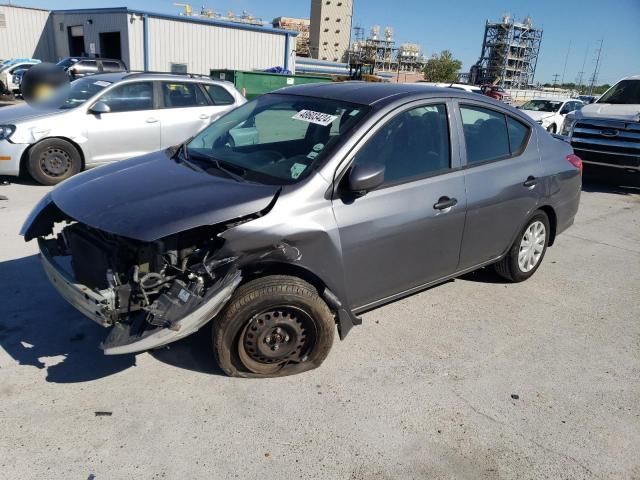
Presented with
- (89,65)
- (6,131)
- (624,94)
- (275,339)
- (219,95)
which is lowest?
(275,339)

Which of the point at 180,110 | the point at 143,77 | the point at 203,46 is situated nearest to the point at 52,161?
the point at 143,77

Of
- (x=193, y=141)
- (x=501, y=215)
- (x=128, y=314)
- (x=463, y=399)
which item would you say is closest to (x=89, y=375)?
(x=128, y=314)

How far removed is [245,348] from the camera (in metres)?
3.06

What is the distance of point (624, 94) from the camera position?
394 inches

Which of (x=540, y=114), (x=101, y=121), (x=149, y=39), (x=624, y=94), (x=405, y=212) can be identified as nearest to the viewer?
(x=405, y=212)

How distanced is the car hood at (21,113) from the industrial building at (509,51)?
108 m

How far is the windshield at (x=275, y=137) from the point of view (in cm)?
325

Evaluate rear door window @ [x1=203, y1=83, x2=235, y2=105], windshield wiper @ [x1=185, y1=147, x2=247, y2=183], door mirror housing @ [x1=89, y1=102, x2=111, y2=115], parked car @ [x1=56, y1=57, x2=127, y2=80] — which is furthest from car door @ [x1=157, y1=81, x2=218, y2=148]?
parked car @ [x1=56, y1=57, x2=127, y2=80]

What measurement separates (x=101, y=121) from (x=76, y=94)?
28.7 inches

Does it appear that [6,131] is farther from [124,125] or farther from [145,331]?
[145,331]

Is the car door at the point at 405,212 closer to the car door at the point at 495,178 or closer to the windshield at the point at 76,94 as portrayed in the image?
the car door at the point at 495,178

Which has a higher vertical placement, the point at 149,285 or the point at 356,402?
the point at 149,285

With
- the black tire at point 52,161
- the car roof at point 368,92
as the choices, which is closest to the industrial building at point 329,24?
the black tire at point 52,161

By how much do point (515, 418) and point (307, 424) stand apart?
1219 millimetres
